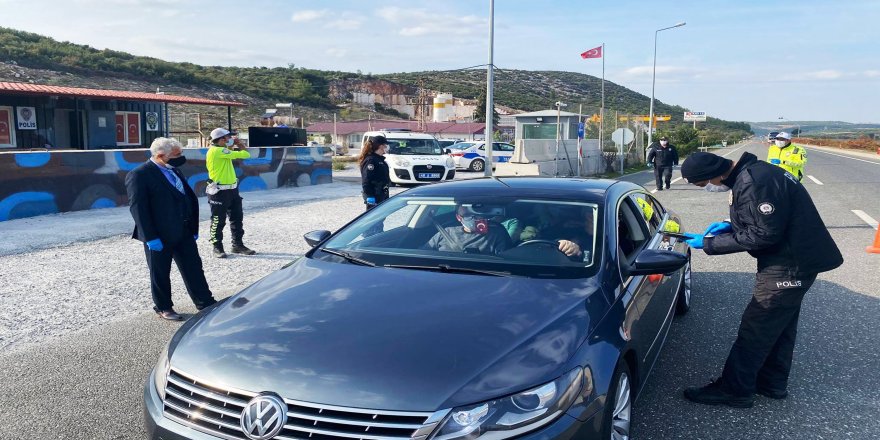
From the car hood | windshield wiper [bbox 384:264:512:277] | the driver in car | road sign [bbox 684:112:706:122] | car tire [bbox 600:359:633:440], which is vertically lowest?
car tire [bbox 600:359:633:440]

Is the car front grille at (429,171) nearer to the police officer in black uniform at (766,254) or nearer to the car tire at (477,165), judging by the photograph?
the car tire at (477,165)

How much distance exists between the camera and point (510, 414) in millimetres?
2316

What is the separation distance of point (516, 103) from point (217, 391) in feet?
412

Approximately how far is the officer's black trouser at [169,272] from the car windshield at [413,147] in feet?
47.0

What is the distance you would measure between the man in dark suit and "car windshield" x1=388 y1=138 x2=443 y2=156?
46.9ft

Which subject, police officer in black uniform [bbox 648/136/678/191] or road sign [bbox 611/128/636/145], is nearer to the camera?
police officer in black uniform [bbox 648/136/678/191]

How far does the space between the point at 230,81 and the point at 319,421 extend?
8444cm

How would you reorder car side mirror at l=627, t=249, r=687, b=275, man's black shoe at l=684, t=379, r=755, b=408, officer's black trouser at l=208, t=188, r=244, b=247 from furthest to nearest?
1. officer's black trouser at l=208, t=188, r=244, b=247
2. man's black shoe at l=684, t=379, r=755, b=408
3. car side mirror at l=627, t=249, r=687, b=275

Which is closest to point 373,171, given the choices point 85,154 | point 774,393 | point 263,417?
point 774,393

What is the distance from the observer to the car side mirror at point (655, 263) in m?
3.48

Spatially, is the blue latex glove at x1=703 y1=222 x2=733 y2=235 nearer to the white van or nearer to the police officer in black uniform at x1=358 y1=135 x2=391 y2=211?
the police officer in black uniform at x1=358 y1=135 x2=391 y2=211

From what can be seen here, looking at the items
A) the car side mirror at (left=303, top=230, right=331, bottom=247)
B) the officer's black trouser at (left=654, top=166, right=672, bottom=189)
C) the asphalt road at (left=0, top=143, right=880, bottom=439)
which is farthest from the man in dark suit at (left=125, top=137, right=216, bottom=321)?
the officer's black trouser at (left=654, top=166, right=672, bottom=189)

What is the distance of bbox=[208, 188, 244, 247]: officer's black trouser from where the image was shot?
27.5 feet

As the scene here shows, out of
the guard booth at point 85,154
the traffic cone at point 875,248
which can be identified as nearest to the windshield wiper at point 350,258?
the traffic cone at point 875,248
